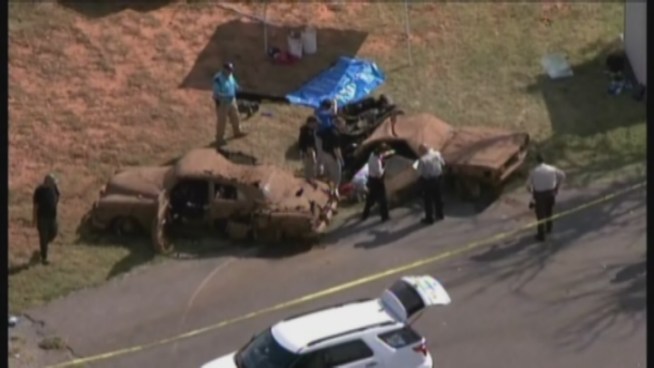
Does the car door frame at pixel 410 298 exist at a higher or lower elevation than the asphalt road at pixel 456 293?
higher

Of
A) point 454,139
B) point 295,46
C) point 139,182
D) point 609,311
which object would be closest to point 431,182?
point 454,139

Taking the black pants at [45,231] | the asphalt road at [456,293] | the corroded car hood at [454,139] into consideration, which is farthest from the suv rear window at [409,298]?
the black pants at [45,231]

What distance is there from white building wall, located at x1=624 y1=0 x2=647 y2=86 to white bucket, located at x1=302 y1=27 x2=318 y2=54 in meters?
5.60

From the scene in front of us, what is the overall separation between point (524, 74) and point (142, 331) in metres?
10.7

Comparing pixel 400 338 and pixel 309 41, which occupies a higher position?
pixel 309 41

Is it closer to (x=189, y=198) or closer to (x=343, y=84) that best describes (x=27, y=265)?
(x=189, y=198)

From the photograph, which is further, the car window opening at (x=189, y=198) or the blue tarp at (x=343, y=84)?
the blue tarp at (x=343, y=84)

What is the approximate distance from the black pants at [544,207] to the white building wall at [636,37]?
5222mm

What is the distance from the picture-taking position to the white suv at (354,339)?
66.4ft

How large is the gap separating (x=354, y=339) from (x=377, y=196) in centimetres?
611

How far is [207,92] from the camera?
104 feet

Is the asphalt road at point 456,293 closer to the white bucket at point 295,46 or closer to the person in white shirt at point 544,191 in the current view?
the person in white shirt at point 544,191

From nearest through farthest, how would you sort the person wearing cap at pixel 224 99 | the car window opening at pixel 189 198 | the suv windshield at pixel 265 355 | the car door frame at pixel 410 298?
the suv windshield at pixel 265 355 < the car door frame at pixel 410 298 < the car window opening at pixel 189 198 < the person wearing cap at pixel 224 99

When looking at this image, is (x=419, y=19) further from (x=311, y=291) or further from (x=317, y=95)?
(x=311, y=291)
